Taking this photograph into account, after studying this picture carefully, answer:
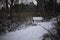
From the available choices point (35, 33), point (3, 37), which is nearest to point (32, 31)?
point (35, 33)

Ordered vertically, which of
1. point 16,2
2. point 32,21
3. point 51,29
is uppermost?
point 16,2

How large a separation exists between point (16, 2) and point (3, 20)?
1.12ft

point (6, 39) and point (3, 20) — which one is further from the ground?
point (3, 20)

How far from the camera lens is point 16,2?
179 cm

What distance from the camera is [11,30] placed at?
5.76 ft

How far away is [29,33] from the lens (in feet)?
5.73

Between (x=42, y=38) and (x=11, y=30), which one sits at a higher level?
(x=11, y=30)

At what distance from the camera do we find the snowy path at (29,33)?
1.73m

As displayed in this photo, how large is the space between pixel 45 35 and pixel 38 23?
21 centimetres

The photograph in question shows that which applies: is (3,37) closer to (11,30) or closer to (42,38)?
(11,30)

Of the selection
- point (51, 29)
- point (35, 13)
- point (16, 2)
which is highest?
point (16, 2)

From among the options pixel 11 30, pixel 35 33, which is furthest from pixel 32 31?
pixel 11 30

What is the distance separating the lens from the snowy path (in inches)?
67.9

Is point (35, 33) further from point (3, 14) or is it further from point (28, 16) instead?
point (3, 14)
